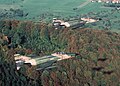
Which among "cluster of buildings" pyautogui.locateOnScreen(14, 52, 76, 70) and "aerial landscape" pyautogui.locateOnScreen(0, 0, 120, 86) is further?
"cluster of buildings" pyautogui.locateOnScreen(14, 52, 76, 70)

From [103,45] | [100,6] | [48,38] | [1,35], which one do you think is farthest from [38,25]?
[100,6]

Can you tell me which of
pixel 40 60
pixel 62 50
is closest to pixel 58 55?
pixel 40 60

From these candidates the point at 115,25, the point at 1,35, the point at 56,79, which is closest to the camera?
the point at 56,79

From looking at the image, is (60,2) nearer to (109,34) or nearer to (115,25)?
(115,25)

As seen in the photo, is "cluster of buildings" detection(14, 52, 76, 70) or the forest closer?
the forest

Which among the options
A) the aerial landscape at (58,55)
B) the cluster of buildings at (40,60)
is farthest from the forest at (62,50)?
the cluster of buildings at (40,60)

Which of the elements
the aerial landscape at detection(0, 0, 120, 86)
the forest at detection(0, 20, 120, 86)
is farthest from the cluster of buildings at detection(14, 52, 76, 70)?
the forest at detection(0, 20, 120, 86)

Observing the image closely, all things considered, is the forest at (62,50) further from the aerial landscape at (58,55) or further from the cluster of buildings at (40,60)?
the cluster of buildings at (40,60)

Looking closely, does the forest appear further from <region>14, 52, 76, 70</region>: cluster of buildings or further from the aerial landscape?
<region>14, 52, 76, 70</region>: cluster of buildings

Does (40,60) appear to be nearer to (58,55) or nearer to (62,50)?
(58,55)
